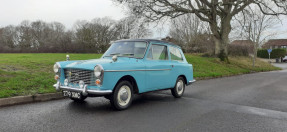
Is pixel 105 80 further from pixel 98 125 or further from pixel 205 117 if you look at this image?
pixel 205 117

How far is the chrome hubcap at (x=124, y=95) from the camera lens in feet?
16.8

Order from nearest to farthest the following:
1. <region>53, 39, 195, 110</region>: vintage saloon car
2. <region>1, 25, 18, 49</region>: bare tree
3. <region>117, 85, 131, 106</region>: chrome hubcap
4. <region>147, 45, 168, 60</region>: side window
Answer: <region>53, 39, 195, 110</region>: vintage saloon car → <region>117, 85, 131, 106</region>: chrome hubcap → <region>147, 45, 168, 60</region>: side window → <region>1, 25, 18, 49</region>: bare tree

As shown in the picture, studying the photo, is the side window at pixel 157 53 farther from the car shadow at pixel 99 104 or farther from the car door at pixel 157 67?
the car shadow at pixel 99 104

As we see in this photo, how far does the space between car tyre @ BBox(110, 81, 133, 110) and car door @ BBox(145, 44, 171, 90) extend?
2.15 ft

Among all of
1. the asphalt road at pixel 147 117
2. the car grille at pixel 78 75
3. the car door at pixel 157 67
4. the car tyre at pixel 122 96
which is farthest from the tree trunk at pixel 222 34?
→ the car grille at pixel 78 75

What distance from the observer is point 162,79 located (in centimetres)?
623

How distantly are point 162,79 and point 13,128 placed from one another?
3784mm

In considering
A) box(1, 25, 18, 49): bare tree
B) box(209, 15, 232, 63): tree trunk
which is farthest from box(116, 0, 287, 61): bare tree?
box(1, 25, 18, 49): bare tree

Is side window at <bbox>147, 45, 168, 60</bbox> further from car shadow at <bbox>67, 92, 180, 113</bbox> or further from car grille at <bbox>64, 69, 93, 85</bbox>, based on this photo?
car grille at <bbox>64, 69, 93, 85</bbox>

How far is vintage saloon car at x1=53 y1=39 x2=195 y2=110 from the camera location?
4.78 meters

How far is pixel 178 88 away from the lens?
281 inches


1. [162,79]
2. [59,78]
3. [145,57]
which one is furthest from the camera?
[162,79]

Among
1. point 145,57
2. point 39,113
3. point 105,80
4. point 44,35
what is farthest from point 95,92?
point 44,35

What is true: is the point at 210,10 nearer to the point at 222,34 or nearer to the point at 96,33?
the point at 222,34
